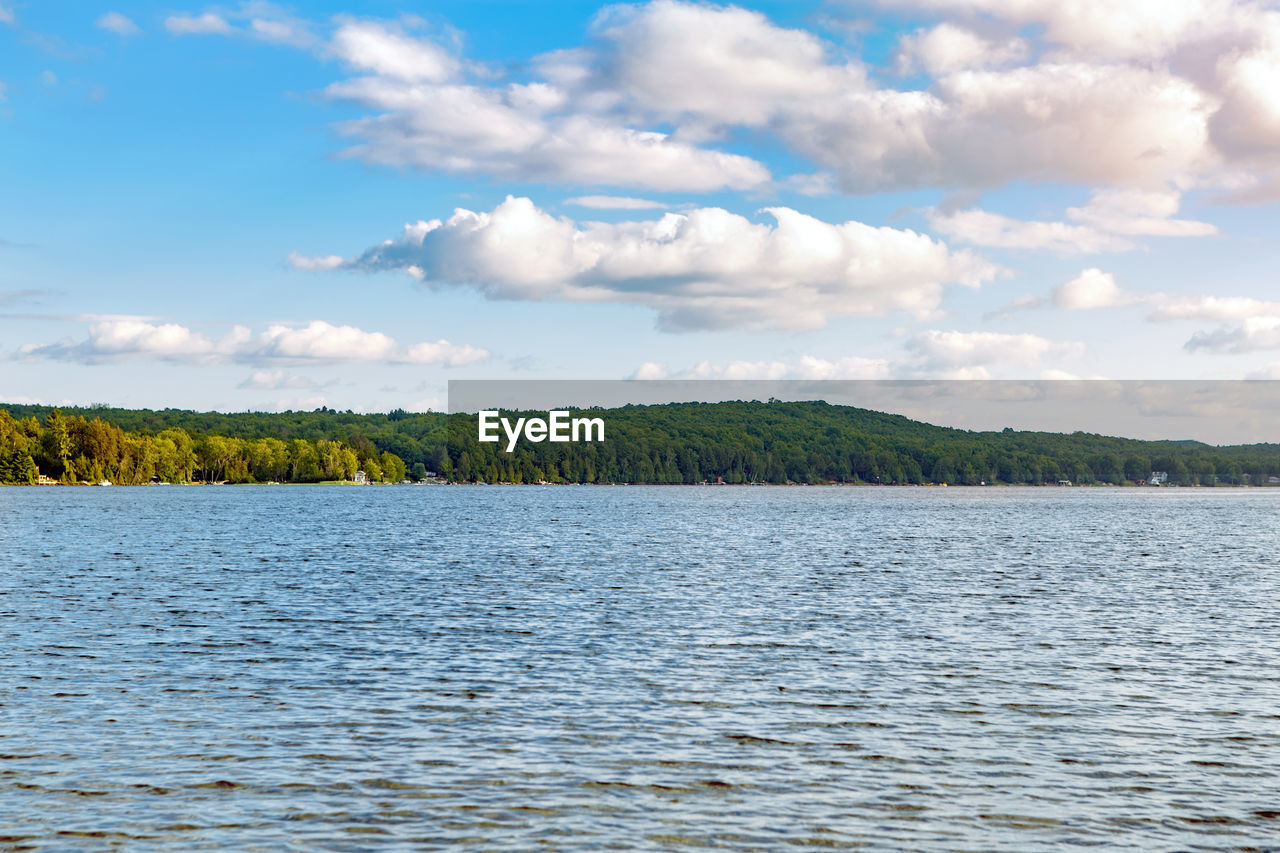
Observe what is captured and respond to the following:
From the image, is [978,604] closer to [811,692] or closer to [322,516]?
[811,692]

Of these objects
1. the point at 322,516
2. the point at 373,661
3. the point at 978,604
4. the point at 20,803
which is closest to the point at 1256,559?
the point at 978,604

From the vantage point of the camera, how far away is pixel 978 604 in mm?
44094

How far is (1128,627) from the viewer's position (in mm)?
37188

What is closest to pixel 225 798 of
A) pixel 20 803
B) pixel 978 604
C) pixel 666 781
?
pixel 20 803

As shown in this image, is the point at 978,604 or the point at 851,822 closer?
the point at 851,822

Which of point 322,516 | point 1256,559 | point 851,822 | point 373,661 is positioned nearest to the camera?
point 851,822

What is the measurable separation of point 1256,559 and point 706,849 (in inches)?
2709

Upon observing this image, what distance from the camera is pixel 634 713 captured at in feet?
75.8

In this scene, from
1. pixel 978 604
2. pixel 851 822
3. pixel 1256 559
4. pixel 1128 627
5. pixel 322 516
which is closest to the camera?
pixel 851 822

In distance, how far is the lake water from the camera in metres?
16.1

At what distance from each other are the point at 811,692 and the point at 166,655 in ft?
55.0

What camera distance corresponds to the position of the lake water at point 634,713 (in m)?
16.1

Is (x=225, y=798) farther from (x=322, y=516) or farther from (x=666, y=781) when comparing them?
(x=322, y=516)

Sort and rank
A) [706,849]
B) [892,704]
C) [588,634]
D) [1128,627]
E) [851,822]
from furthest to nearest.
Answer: [1128,627] → [588,634] → [892,704] → [851,822] → [706,849]
